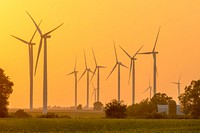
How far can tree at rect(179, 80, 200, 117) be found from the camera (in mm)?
158875

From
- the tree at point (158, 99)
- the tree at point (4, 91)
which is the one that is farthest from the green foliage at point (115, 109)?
the tree at point (158, 99)

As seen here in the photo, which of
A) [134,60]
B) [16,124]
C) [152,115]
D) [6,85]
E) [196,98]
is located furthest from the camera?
[134,60]

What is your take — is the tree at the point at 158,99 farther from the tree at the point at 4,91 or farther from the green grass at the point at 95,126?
the green grass at the point at 95,126

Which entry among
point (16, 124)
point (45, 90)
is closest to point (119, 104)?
point (45, 90)

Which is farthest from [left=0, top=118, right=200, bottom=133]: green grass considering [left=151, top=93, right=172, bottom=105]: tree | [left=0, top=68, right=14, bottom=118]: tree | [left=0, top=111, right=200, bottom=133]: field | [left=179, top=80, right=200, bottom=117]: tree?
[left=151, top=93, right=172, bottom=105]: tree

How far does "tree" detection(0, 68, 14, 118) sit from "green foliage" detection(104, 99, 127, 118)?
23.6 m

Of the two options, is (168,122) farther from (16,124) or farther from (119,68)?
(119,68)

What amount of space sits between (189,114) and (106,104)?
3027 centimetres

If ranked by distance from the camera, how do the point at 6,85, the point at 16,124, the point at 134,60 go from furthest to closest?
the point at 134,60, the point at 6,85, the point at 16,124

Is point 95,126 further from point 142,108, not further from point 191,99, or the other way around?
point 142,108

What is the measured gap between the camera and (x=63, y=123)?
103188 mm

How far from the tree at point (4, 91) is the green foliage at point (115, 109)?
23.6 meters

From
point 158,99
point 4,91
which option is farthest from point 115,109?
point 158,99

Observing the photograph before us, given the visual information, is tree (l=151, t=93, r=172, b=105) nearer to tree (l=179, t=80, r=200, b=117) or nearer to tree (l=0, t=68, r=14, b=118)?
tree (l=179, t=80, r=200, b=117)
